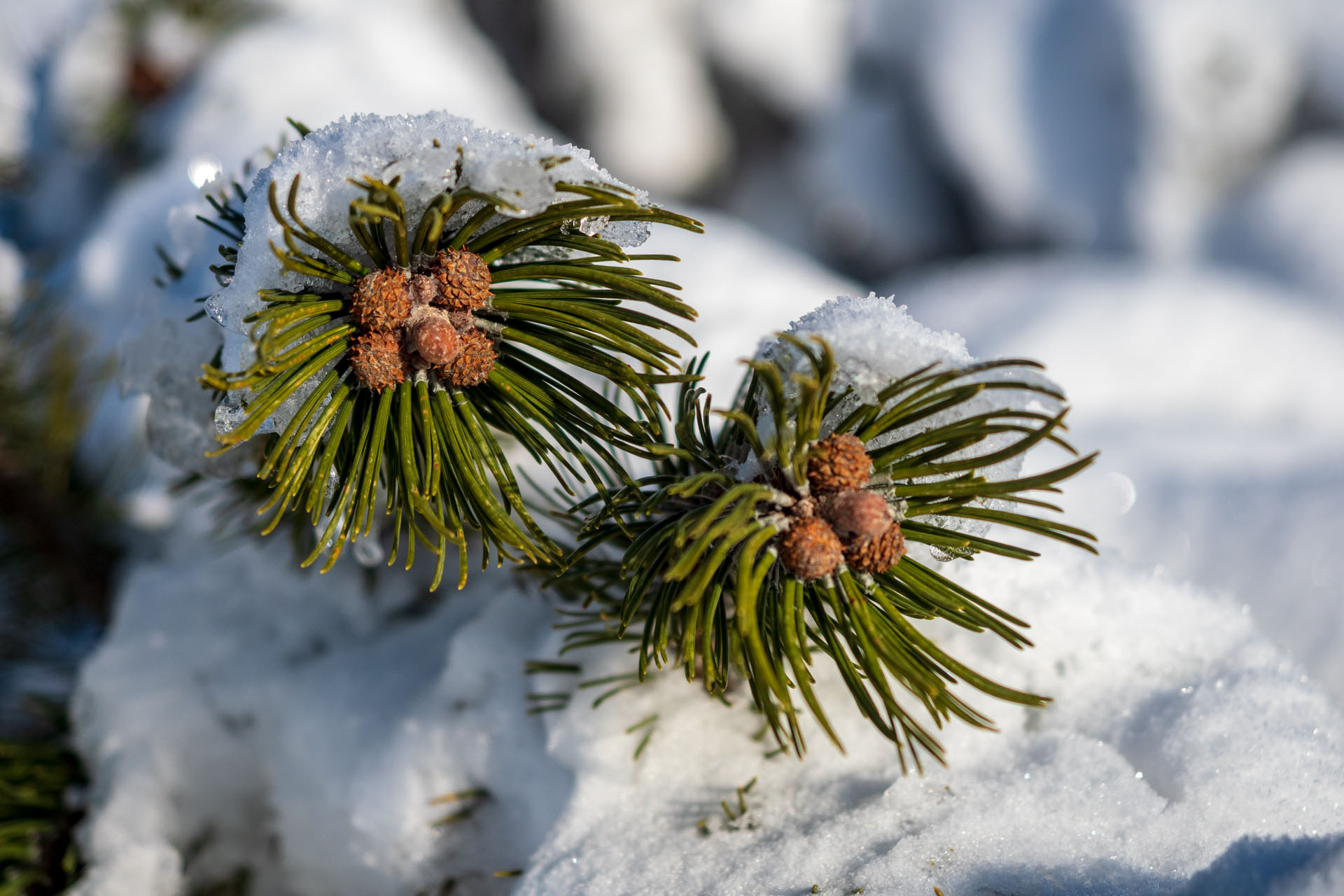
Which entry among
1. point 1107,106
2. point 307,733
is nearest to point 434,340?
point 307,733

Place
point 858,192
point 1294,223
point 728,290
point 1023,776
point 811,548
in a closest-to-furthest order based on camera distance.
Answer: point 811,548 < point 1023,776 < point 728,290 < point 1294,223 < point 858,192

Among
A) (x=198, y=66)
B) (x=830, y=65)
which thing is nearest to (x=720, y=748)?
(x=198, y=66)

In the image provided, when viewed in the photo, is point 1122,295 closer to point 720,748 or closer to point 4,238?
point 720,748

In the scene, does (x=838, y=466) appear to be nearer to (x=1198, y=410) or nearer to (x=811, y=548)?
(x=811, y=548)

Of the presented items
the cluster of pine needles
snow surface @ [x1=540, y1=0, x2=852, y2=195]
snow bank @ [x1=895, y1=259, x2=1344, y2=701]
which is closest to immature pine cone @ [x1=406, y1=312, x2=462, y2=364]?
the cluster of pine needles

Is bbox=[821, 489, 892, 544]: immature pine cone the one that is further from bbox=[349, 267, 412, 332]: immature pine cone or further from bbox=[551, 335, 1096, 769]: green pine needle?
bbox=[349, 267, 412, 332]: immature pine cone

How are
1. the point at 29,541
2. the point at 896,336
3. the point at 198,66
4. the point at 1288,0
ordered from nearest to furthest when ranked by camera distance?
the point at 896,336
the point at 29,541
the point at 198,66
the point at 1288,0
